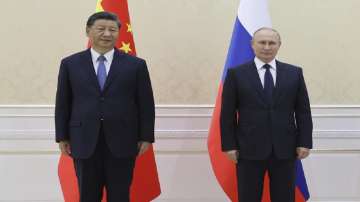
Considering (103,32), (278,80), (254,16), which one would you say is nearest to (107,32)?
(103,32)

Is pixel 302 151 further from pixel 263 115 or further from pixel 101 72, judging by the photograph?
pixel 101 72

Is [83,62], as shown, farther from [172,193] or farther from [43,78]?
[172,193]

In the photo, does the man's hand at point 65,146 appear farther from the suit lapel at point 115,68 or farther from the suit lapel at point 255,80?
the suit lapel at point 255,80

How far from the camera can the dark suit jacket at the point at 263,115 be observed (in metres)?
1.92

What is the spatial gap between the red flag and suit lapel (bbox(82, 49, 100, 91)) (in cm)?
47

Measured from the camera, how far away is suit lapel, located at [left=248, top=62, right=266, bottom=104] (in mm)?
1936

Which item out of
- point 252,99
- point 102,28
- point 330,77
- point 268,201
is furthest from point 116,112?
point 330,77

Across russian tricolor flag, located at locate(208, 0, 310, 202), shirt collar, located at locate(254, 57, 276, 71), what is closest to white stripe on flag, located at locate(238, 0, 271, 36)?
russian tricolor flag, located at locate(208, 0, 310, 202)

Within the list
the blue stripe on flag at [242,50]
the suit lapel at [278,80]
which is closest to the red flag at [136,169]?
the blue stripe on flag at [242,50]

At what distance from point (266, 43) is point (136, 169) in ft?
3.56

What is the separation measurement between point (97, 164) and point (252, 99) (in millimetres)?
791

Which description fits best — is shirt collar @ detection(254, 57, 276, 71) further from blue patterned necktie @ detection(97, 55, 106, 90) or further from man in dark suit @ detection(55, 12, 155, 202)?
blue patterned necktie @ detection(97, 55, 106, 90)

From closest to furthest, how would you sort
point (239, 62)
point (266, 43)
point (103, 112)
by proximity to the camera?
1. point (103, 112)
2. point (266, 43)
3. point (239, 62)

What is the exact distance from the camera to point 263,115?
1920 mm
